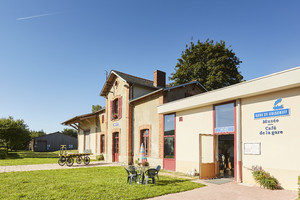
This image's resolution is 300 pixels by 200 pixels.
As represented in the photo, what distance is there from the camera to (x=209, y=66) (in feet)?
71.5

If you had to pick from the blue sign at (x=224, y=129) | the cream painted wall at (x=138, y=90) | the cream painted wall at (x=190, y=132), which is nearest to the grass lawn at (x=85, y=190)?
the cream painted wall at (x=190, y=132)

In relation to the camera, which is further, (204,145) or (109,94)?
(109,94)

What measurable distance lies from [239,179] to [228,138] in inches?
185

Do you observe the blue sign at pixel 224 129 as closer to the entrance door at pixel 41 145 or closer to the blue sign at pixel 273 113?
the blue sign at pixel 273 113

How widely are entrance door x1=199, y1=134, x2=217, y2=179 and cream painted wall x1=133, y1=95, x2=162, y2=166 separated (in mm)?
3132

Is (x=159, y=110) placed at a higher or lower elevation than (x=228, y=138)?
higher

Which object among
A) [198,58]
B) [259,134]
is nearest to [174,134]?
[259,134]

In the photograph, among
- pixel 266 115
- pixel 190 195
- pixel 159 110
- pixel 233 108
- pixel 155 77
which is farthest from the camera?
pixel 155 77

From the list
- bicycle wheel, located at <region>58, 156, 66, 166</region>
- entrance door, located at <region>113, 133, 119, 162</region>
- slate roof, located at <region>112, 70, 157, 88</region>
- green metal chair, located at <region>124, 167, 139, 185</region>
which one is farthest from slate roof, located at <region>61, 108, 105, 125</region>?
green metal chair, located at <region>124, 167, 139, 185</region>

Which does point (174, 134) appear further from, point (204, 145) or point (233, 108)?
point (233, 108)

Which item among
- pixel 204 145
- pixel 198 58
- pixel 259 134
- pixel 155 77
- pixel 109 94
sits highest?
pixel 198 58

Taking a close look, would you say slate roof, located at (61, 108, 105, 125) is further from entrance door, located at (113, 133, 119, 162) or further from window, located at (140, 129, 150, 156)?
window, located at (140, 129, 150, 156)

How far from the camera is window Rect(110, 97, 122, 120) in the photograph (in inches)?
651

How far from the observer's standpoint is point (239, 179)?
8203mm
